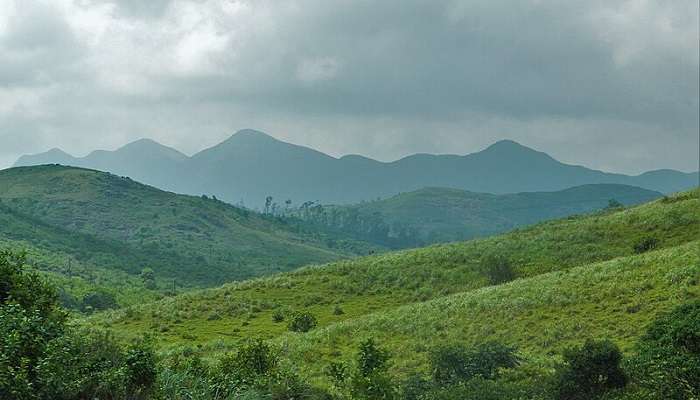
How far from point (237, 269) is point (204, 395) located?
176m

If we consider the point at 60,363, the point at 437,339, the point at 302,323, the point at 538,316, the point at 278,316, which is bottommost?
the point at 278,316

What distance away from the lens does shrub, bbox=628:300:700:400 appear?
51.1 ft

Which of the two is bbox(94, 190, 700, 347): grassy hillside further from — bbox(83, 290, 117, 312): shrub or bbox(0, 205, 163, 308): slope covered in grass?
bbox(0, 205, 163, 308): slope covered in grass

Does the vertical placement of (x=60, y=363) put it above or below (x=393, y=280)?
above

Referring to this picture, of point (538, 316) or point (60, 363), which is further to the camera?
point (538, 316)

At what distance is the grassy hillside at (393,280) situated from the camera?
51000 mm

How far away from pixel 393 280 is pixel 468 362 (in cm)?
3857

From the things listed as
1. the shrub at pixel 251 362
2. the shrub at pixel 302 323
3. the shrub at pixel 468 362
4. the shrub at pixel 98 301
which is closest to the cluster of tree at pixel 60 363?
the shrub at pixel 251 362

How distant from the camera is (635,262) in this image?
1587 inches

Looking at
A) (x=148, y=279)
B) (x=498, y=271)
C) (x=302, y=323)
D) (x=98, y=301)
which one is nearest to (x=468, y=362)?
(x=302, y=323)

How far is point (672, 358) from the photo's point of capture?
54.3ft

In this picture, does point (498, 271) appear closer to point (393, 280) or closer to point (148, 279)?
point (393, 280)

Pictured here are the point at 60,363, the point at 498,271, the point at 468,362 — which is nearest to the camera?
the point at 60,363

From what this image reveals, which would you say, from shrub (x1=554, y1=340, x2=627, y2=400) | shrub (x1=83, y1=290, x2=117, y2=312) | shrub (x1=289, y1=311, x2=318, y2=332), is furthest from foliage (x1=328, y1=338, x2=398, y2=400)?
shrub (x1=83, y1=290, x2=117, y2=312)
